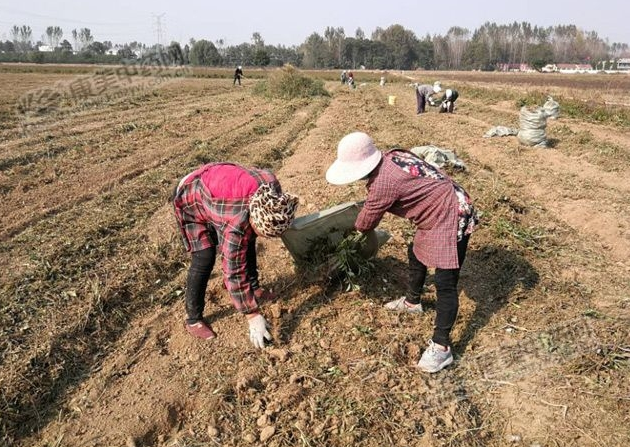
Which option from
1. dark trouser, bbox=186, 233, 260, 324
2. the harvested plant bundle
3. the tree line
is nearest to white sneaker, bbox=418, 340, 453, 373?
the harvested plant bundle

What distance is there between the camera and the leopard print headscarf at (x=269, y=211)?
8.50ft

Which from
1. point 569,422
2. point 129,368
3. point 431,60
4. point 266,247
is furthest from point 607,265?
point 431,60

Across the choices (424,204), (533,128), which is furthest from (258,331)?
(533,128)

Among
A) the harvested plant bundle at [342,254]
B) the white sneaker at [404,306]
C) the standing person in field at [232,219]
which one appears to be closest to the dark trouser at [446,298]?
the white sneaker at [404,306]

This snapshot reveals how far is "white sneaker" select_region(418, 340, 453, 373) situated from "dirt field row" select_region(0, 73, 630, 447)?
0.22ft

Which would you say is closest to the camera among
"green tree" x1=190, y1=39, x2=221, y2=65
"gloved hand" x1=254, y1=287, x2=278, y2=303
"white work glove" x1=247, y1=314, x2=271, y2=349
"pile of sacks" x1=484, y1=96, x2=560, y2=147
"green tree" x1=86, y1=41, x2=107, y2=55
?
"white work glove" x1=247, y1=314, x2=271, y2=349

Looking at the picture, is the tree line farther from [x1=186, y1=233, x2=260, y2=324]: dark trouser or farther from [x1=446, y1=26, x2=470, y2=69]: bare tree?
[x1=186, y1=233, x2=260, y2=324]: dark trouser

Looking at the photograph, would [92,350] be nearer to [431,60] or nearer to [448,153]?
[448,153]

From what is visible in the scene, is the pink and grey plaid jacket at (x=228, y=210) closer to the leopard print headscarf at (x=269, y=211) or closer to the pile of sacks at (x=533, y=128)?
the leopard print headscarf at (x=269, y=211)

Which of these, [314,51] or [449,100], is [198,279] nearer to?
[449,100]

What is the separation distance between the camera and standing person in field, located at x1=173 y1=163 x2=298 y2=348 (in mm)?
2641

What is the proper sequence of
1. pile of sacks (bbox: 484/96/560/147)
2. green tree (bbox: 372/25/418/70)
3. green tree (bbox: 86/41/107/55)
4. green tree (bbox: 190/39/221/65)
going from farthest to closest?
green tree (bbox: 372/25/418/70), green tree (bbox: 86/41/107/55), green tree (bbox: 190/39/221/65), pile of sacks (bbox: 484/96/560/147)

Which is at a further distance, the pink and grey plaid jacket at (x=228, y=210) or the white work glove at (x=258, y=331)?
the white work glove at (x=258, y=331)

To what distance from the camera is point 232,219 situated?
272 centimetres
